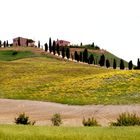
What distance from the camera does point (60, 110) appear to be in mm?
51000

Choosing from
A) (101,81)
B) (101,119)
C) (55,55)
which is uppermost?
(55,55)

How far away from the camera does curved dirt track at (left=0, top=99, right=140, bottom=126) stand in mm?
45403

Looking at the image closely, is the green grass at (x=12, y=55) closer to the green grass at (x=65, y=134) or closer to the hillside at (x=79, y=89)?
the hillside at (x=79, y=89)

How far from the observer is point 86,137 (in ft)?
67.5

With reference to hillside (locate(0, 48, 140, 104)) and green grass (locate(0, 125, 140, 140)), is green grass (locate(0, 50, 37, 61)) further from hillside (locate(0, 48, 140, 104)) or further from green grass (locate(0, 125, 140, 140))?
green grass (locate(0, 125, 140, 140))

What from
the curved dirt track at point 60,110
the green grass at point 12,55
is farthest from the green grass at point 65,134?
the green grass at point 12,55

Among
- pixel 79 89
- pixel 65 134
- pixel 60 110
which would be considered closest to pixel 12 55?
pixel 79 89

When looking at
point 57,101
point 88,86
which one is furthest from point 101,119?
point 88,86

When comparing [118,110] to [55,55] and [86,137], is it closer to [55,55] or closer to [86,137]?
[86,137]

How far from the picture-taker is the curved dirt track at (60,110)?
45.4 meters

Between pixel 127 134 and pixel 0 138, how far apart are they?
5.79 m

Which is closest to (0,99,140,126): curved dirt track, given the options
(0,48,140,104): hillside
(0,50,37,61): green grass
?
(0,48,140,104): hillside

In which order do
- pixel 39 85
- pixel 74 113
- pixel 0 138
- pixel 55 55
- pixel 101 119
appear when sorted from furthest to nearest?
pixel 55 55 < pixel 39 85 < pixel 74 113 < pixel 101 119 < pixel 0 138

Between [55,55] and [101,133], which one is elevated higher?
[55,55]
